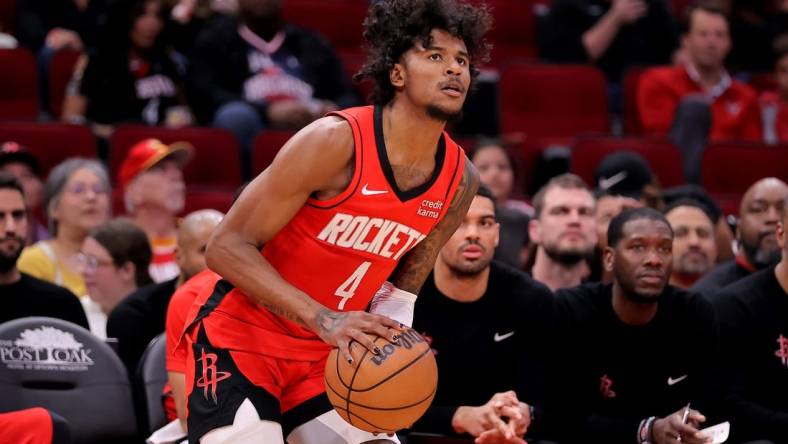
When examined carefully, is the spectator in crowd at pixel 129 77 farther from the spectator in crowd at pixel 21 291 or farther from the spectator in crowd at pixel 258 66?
the spectator in crowd at pixel 21 291

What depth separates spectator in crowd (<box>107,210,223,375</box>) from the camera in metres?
6.24

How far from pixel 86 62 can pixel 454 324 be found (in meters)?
4.26

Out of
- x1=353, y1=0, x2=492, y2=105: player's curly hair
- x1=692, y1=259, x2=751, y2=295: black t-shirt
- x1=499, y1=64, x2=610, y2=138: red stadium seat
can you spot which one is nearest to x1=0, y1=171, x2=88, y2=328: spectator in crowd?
x1=353, y1=0, x2=492, y2=105: player's curly hair

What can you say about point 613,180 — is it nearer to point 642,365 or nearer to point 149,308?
point 642,365

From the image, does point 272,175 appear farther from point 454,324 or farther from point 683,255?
point 683,255

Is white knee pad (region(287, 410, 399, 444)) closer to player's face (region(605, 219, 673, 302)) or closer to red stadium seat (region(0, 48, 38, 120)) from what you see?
player's face (region(605, 219, 673, 302))

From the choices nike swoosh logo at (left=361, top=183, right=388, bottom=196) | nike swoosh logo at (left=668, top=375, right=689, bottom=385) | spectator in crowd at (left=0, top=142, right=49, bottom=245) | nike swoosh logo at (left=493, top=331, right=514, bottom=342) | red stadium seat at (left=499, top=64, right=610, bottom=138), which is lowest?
spectator in crowd at (left=0, top=142, right=49, bottom=245)

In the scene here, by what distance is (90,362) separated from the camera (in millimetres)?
5707

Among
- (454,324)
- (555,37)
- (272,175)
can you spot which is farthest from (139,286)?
(555,37)

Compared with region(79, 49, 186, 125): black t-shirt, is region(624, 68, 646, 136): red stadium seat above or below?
above

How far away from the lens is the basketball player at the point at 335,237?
397 centimetres

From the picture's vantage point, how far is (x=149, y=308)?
20.9ft

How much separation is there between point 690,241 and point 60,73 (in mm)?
4736

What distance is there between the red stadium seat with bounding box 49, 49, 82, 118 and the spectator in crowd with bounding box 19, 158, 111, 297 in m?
1.82
